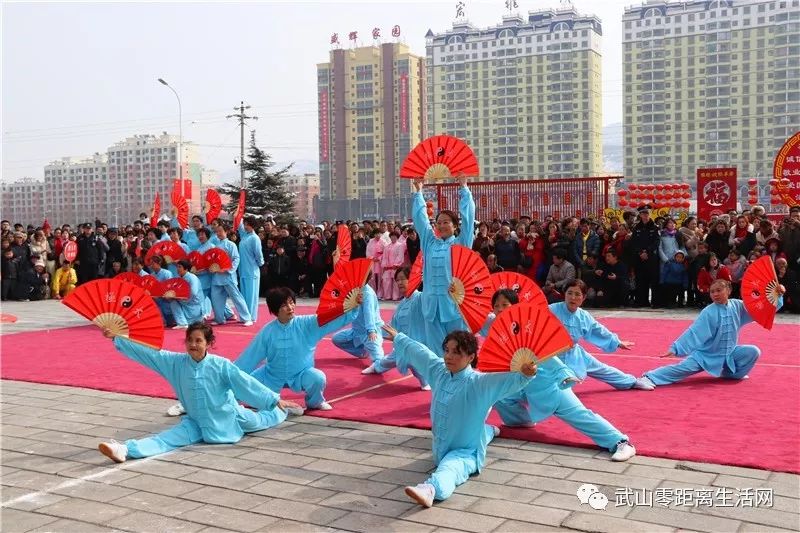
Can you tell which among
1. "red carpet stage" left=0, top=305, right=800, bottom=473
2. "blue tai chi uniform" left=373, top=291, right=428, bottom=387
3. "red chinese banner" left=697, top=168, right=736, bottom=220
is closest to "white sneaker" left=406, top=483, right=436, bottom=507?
"red carpet stage" left=0, top=305, right=800, bottom=473

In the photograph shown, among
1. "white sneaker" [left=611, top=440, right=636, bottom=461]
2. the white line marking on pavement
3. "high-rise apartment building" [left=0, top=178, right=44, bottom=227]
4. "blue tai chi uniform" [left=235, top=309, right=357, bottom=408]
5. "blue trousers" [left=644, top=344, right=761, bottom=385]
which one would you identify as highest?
"high-rise apartment building" [left=0, top=178, right=44, bottom=227]

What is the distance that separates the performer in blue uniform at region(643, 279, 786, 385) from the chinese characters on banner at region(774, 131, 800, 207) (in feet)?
34.2

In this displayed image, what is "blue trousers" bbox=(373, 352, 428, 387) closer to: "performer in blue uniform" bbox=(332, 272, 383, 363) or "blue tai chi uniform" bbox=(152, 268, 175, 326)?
"performer in blue uniform" bbox=(332, 272, 383, 363)

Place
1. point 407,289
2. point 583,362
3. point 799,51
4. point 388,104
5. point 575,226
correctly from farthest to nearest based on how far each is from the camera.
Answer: point 388,104
point 799,51
point 575,226
point 407,289
point 583,362

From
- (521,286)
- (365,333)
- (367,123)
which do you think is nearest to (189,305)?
(365,333)

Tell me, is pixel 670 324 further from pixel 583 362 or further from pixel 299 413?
pixel 299 413

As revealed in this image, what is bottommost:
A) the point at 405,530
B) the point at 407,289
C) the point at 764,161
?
the point at 405,530

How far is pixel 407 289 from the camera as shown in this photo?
746 cm

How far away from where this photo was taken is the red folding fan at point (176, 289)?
11133mm

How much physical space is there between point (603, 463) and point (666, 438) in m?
0.69

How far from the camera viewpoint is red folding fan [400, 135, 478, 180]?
263 inches

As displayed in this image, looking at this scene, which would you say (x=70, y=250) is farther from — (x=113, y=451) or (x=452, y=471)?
(x=452, y=471)

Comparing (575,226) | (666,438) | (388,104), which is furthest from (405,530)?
(388,104)

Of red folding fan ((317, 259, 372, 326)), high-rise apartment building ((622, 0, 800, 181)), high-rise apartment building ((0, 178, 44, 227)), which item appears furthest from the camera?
high-rise apartment building ((0, 178, 44, 227))
